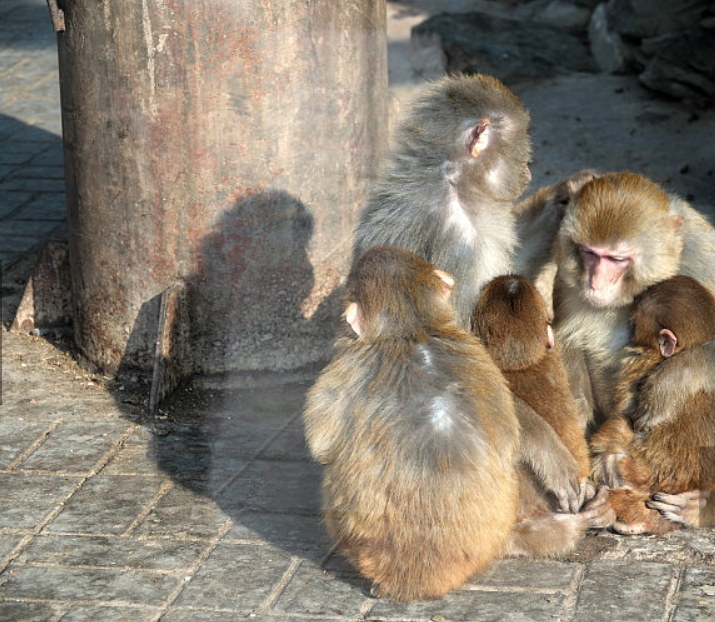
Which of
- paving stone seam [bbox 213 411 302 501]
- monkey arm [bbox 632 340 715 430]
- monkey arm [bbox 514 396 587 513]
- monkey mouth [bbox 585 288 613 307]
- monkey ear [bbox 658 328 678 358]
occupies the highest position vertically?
monkey mouth [bbox 585 288 613 307]

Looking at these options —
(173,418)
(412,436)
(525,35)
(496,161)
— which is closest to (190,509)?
(173,418)

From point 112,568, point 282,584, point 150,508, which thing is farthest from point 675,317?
point 112,568

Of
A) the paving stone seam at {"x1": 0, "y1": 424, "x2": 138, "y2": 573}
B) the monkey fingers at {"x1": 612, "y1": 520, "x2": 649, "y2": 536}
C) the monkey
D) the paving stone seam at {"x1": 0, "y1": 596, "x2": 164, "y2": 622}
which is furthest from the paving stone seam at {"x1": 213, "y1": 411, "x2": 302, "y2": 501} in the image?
the monkey fingers at {"x1": 612, "y1": 520, "x2": 649, "y2": 536}

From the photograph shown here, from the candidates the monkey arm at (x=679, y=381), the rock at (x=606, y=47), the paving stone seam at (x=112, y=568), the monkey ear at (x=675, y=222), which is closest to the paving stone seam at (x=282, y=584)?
the paving stone seam at (x=112, y=568)

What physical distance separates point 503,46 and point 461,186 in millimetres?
6480

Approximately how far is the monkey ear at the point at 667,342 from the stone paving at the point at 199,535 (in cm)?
69

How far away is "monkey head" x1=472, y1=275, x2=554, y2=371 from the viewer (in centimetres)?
452

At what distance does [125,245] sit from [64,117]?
0.69 m

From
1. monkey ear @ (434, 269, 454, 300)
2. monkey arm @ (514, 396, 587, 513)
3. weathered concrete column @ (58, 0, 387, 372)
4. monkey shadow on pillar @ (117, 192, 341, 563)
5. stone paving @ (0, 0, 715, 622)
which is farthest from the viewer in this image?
weathered concrete column @ (58, 0, 387, 372)

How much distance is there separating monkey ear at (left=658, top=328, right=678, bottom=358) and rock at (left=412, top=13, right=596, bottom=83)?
6.33 m

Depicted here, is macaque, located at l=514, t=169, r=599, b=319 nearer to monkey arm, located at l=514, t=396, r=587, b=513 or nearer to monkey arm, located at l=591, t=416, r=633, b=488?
monkey arm, located at l=591, t=416, r=633, b=488

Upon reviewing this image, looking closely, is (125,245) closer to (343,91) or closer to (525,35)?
(343,91)

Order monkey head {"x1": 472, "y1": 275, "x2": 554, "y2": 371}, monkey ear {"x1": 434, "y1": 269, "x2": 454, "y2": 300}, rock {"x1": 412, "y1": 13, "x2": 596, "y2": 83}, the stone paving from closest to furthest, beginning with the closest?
1. the stone paving
2. monkey ear {"x1": 434, "y1": 269, "x2": 454, "y2": 300}
3. monkey head {"x1": 472, "y1": 275, "x2": 554, "y2": 371}
4. rock {"x1": 412, "y1": 13, "x2": 596, "y2": 83}

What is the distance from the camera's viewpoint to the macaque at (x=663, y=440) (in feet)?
15.0
